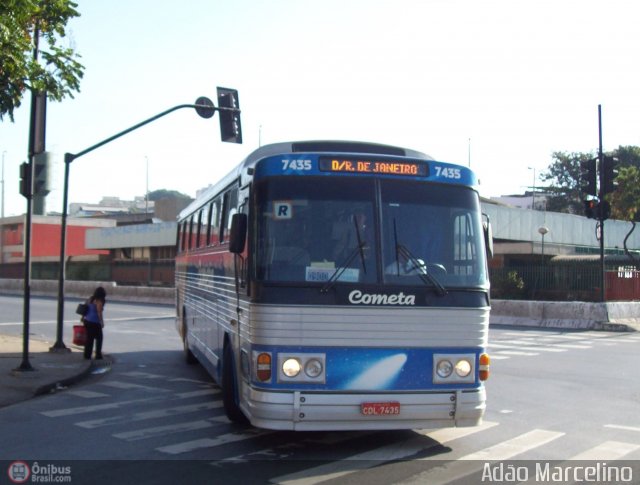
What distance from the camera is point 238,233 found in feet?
26.9

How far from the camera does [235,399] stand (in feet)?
31.3

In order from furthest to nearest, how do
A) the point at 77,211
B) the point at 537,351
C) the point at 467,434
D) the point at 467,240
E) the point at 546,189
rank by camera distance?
the point at 77,211 → the point at 546,189 → the point at 537,351 → the point at 467,434 → the point at 467,240

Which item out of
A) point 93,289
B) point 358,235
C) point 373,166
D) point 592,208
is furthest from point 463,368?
point 93,289

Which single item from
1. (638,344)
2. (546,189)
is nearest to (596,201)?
(638,344)

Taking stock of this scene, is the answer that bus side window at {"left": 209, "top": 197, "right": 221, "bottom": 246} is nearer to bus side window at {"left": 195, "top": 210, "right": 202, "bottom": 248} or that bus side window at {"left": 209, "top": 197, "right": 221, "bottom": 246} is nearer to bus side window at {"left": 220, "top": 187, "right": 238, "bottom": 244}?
bus side window at {"left": 220, "top": 187, "right": 238, "bottom": 244}

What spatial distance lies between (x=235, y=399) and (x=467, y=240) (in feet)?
11.1

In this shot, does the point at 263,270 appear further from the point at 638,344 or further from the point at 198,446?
the point at 638,344

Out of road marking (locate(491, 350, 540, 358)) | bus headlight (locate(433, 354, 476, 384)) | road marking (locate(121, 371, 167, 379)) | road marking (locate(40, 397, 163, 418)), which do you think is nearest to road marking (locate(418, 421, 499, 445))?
bus headlight (locate(433, 354, 476, 384))

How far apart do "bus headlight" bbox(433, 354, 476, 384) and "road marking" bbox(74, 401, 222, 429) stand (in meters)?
4.22

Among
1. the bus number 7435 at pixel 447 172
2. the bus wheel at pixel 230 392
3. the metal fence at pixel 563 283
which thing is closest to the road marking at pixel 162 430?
the bus wheel at pixel 230 392

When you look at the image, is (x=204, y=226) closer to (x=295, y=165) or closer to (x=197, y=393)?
(x=197, y=393)

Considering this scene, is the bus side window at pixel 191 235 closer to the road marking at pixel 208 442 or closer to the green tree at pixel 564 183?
the road marking at pixel 208 442

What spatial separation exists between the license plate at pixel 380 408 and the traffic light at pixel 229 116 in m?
12.1

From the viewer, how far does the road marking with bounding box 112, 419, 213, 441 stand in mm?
9305
